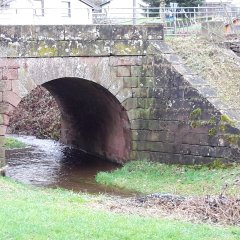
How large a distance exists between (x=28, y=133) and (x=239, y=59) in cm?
1308

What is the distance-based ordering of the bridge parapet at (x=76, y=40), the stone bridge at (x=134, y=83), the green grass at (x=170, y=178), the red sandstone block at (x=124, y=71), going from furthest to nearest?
the red sandstone block at (x=124, y=71) → the bridge parapet at (x=76, y=40) → the stone bridge at (x=134, y=83) → the green grass at (x=170, y=178)

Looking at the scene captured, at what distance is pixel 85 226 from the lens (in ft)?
27.9

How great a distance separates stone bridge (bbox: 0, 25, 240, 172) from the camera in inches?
646

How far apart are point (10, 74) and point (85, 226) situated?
353 inches

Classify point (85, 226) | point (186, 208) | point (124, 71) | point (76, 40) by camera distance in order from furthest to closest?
point (124, 71) < point (76, 40) < point (186, 208) < point (85, 226)

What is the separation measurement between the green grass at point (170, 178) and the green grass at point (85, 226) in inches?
173

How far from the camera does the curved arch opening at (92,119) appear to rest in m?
19.1

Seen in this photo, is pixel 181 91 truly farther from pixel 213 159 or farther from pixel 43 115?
pixel 43 115

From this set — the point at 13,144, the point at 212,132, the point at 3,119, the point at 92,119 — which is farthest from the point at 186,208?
the point at 13,144

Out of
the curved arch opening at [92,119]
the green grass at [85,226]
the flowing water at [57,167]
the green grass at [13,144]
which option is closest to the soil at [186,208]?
the green grass at [85,226]

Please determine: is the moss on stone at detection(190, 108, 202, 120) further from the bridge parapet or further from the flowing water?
the flowing water

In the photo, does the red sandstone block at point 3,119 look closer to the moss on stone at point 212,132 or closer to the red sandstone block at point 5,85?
the red sandstone block at point 5,85

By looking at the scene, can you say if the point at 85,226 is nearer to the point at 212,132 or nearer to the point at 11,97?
the point at 212,132

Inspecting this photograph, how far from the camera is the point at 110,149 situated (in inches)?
814
